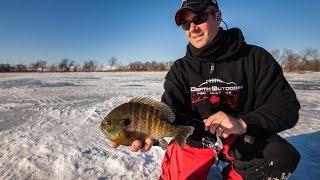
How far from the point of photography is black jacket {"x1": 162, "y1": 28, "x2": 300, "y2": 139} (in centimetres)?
255

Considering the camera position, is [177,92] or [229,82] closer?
[229,82]

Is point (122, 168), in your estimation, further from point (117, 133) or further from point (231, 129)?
point (231, 129)

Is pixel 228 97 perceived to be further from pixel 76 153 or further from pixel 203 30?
pixel 76 153

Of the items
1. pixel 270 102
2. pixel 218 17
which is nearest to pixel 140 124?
pixel 270 102

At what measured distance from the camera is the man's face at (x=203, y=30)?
2.70m

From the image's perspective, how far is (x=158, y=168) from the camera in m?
3.21

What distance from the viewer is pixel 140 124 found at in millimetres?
2008

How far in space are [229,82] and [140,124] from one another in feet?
3.41

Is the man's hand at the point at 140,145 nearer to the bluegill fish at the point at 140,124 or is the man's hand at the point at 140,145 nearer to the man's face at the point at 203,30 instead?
the bluegill fish at the point at 140,124

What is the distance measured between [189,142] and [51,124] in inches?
130

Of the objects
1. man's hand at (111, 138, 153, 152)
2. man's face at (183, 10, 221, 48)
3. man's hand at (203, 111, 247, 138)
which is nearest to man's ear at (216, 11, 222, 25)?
man's face at (183, 10, 221, 48)

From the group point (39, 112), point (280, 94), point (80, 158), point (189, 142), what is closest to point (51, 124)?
point (39, 112)

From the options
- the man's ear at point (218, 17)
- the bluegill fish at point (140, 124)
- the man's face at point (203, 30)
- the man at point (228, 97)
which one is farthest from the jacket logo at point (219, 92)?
the bluegill fish at point (140, 124)

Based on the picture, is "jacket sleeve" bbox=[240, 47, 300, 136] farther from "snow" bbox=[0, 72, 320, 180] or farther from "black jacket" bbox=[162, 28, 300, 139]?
"snow" bbox=[0, 72, 320, 180]
